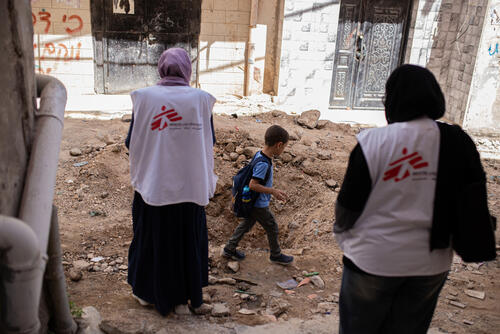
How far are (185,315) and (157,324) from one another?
0.22 metres

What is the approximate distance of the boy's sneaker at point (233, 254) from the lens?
4.00m

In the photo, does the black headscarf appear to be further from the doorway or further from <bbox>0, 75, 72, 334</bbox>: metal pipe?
the doorway

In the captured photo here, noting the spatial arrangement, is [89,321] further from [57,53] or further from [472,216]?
[57,53]

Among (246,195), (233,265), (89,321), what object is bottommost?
(233,265)

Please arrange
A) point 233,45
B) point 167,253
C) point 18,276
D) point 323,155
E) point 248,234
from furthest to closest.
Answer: point 233,45 → point 323,155 → point 248,234 → point 167,253 → point 18,276

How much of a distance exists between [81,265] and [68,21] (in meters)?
6.36

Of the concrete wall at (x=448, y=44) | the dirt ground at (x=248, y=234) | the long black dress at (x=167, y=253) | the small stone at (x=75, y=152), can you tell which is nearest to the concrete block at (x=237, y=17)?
the dirt ground at (x=248, y=234)

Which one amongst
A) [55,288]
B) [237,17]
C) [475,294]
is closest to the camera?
[55,288]

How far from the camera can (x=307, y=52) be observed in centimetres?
877

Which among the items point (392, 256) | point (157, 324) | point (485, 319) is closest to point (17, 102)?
point (157, 324)

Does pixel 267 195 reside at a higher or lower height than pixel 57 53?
lower

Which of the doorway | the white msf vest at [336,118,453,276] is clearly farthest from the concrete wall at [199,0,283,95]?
the white msf vest at [336,118,453,276]

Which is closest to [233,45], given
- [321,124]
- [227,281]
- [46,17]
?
[321,124]

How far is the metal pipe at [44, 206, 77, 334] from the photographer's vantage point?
221cm
